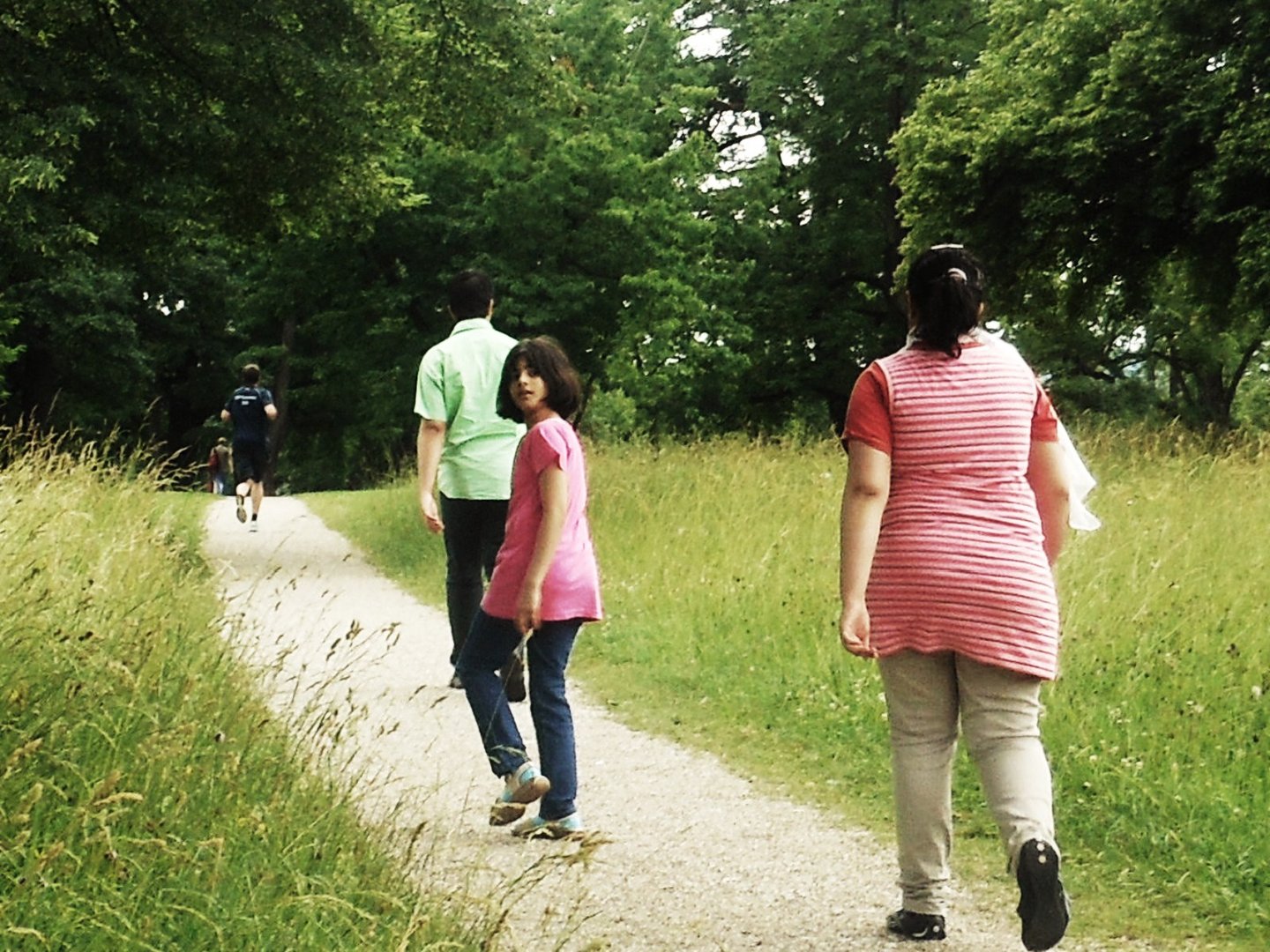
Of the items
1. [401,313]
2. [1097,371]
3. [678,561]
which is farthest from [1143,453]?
→ [1097,371]

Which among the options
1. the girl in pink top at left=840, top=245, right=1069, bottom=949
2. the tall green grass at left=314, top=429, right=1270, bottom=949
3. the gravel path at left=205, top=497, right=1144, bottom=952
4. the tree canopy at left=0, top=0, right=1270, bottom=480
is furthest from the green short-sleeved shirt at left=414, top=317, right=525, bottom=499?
the tree canopy at left=0, top=0, right=1270, bottom=480

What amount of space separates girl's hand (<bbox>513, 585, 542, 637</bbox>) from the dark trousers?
2.26 metres

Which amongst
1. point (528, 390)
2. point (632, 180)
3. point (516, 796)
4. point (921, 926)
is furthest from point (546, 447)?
point (632, 180)

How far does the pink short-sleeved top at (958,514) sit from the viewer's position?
385cm

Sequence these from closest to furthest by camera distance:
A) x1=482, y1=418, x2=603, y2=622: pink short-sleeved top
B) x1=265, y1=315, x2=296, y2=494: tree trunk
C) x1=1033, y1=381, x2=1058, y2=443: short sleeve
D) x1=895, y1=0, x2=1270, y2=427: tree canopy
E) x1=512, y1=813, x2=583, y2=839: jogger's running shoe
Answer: x1=1033, y1=381, x2=1058, y2=443: short sleeve
x1=482, y1=418, x2=603, y2=622: pink short-sleeved top
x1=512, y1=813, x2=583, y2=839: jogger's running shoe
x1=895, y1=0, x2=1270, y2=427: tree canopy
x1=265, y1=315, x2=296, y2=494: tree trunk

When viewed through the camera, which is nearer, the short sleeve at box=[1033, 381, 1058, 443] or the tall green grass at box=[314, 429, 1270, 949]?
the short sleeve at box=[1033, 381, 1058, 443]

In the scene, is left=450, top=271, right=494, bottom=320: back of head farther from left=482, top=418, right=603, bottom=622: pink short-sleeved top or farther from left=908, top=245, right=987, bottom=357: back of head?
left=908, top=245, right=987, bottom=357: back of head

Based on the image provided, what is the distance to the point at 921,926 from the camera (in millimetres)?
4219

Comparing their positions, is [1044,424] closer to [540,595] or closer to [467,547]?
Result: [540,595]

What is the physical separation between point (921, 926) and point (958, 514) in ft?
4.04

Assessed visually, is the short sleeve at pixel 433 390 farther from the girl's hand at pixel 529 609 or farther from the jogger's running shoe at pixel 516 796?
the girl's hand at pixel 529 609

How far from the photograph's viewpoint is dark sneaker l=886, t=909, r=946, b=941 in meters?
4.21

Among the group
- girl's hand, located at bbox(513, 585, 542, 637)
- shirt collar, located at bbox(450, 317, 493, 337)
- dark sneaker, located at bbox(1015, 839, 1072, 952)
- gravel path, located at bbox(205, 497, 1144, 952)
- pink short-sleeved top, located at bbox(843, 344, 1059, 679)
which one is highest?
shirt collar, located at bbox(450, 317, 493, 337)

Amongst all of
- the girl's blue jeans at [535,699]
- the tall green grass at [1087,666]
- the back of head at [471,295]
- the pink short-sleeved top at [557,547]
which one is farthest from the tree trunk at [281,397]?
the pink short-sleeved top at [557,547]
